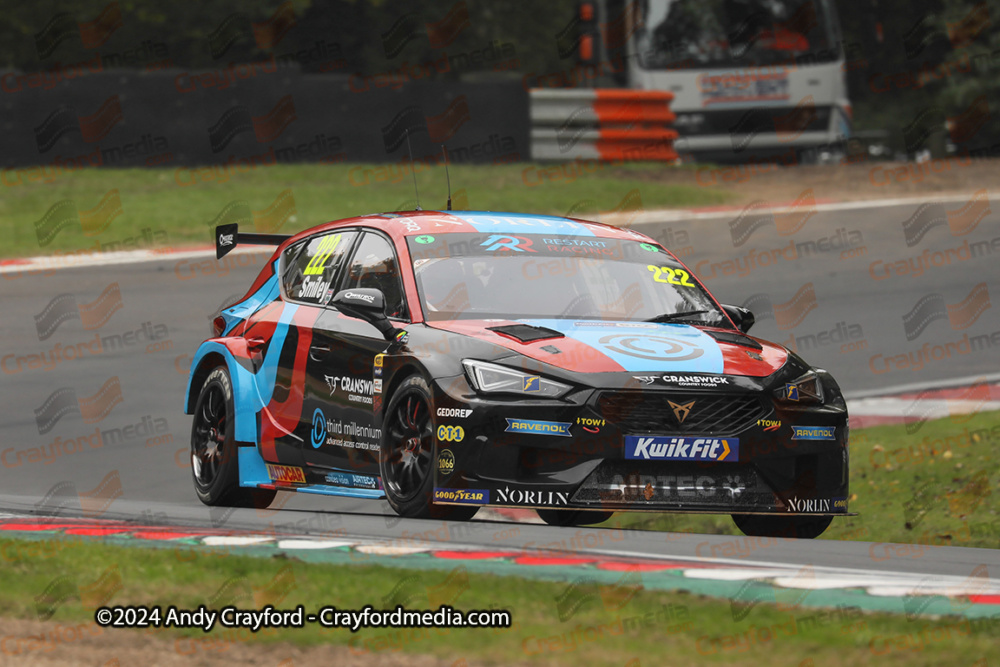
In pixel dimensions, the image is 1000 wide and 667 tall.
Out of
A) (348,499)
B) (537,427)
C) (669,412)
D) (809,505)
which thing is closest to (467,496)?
(537,427)

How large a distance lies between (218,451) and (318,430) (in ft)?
3.49

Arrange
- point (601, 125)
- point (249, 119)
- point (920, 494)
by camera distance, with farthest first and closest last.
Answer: point (601, 125), point (249, 119), point (920, 494)

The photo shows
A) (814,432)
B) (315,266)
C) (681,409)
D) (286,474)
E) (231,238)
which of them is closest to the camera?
(681,409)

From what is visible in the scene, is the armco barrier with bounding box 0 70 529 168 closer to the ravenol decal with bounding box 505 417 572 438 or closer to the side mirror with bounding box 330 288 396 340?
the side mirror with bounding box 330 288 396 340

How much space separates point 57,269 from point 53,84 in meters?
5.09

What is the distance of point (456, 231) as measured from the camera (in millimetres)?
8016

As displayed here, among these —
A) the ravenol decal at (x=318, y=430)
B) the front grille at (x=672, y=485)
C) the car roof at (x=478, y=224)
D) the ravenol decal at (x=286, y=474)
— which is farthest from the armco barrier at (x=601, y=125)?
the front grille at (x=672, y=485)

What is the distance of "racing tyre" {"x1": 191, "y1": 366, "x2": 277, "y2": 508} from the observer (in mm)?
8508

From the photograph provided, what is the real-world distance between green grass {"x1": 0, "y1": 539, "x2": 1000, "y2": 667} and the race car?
155 cm

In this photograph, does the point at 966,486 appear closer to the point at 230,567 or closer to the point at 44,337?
the point at 230,567

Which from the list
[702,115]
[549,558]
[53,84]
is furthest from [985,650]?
[702,115]

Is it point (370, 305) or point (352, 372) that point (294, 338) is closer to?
point (352, 372)

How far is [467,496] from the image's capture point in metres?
6.74

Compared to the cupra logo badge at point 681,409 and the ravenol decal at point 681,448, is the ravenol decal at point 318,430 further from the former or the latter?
the cupra logo badge at point 681,409
